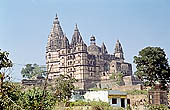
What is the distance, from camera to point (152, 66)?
2823cm

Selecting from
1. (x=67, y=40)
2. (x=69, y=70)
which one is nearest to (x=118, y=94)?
(x=69, y=70)

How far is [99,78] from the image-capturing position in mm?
52406

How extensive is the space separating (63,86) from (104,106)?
17.3 feet

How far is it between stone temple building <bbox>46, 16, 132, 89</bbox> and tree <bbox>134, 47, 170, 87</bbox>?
2028 cm

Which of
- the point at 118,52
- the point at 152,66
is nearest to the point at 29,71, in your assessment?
the point at 118,52

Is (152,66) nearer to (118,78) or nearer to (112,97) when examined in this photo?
(112,97)

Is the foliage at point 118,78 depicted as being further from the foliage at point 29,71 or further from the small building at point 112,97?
the foliage at point 29,71

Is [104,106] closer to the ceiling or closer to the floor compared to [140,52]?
closer to the floor

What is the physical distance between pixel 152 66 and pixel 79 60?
74.7 feet

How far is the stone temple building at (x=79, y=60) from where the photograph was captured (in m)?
49.6

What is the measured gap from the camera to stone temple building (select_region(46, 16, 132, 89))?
163 ft

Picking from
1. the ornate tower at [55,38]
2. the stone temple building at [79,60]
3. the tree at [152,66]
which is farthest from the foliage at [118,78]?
the tree at [152,66]

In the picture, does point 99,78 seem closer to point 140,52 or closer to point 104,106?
point 140,52

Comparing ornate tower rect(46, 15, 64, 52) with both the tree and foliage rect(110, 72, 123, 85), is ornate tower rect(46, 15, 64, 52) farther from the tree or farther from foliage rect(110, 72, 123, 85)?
the tree
